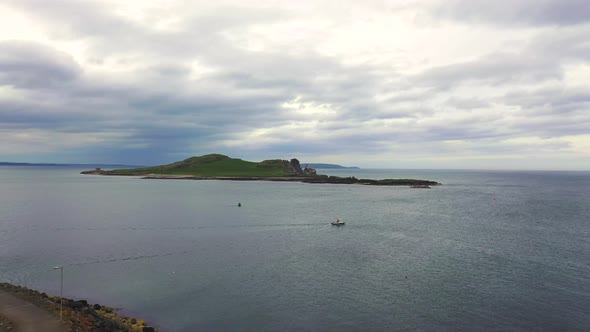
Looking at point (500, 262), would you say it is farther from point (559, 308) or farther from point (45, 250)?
point (45, 250)

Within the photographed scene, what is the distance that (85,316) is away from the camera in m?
27.1

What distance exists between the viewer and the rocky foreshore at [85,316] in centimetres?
2562

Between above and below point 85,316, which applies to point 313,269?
below

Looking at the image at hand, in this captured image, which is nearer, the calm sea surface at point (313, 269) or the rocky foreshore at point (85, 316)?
the rocky foreshore at point (85, 316)

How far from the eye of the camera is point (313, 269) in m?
42.9

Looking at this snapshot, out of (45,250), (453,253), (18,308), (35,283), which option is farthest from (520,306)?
(45,250)

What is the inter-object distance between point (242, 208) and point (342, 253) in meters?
49.8

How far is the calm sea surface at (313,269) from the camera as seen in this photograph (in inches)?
1220

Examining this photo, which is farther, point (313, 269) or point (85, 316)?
point (313, 269)

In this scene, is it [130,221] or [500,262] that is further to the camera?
[130,221]

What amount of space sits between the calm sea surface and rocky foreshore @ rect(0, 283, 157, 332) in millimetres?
1625

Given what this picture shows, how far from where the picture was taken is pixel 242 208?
96312mm

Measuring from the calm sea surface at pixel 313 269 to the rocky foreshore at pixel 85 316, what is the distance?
162 cm

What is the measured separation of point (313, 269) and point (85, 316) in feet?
75.8
